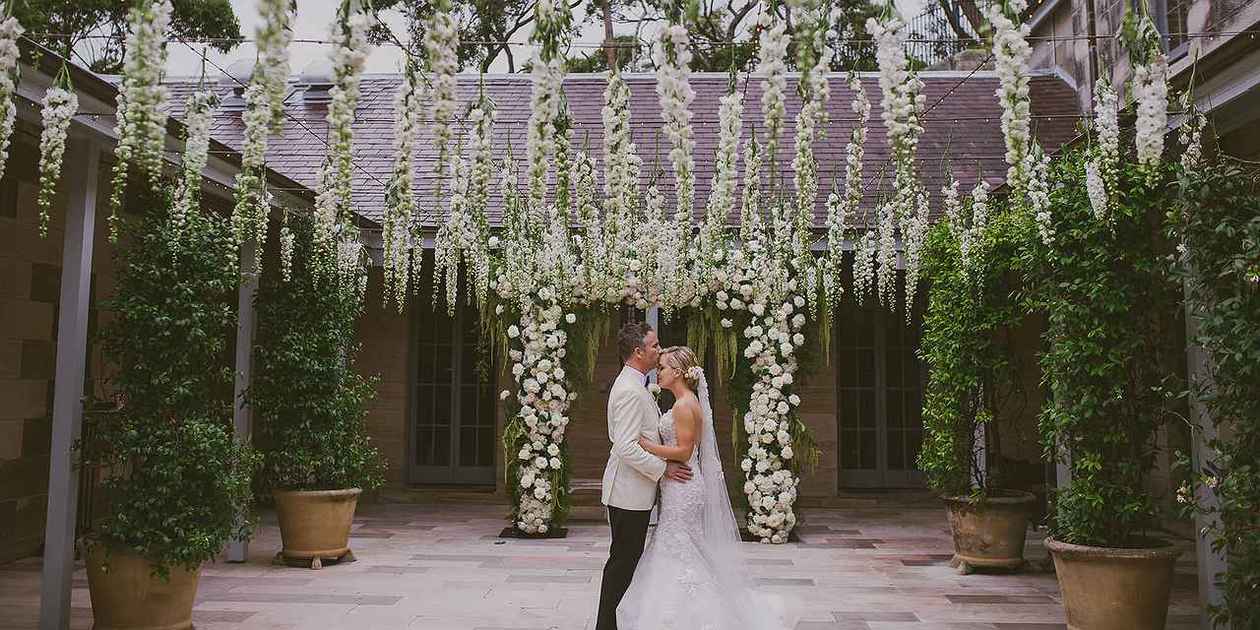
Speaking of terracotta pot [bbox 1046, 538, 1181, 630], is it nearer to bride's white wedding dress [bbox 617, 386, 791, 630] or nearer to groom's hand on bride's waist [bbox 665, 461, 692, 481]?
bride's white wedding dress [bbox 617, 386, 791, 630]

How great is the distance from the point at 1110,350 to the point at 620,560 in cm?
255

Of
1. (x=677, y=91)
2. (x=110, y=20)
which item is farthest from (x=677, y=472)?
(x=110, y=20)

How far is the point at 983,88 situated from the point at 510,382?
6.57 metres

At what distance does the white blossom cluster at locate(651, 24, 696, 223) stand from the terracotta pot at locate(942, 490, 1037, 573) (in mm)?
3783

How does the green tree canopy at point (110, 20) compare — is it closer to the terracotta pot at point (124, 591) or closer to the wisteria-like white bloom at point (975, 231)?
the terracotta pot at point (124, 591)

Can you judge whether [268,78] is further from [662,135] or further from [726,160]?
[662,135]

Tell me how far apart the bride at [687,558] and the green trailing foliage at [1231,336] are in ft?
6.33

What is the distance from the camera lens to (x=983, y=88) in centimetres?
1086

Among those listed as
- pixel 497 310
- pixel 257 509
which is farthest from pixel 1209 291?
pixel 257 509

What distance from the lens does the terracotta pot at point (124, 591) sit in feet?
14.3

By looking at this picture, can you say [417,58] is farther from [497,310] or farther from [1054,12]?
[1054,12]

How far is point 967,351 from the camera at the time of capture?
244 inches

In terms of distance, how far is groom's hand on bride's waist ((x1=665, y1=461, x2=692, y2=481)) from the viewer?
4418 mm

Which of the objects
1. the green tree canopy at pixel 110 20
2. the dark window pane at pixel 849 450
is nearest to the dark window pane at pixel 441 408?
the dark window pane at pixel 849 450
